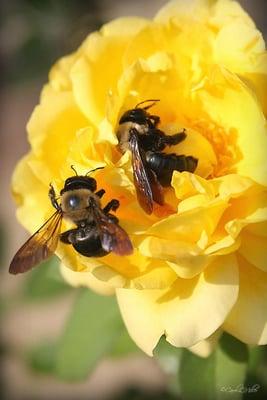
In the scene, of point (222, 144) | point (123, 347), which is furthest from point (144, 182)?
point (123, 347)

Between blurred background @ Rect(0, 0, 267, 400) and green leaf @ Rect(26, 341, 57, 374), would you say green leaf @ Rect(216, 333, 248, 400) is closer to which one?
blurred background @ Rect(0, 0, 267, 400)

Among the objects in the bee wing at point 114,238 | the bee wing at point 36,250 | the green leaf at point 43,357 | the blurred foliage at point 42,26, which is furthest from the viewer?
the blurred foliage at point 42,26

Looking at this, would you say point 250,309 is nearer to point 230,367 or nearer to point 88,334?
point 230,367

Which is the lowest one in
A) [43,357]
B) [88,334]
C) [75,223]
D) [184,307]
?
[43,357]

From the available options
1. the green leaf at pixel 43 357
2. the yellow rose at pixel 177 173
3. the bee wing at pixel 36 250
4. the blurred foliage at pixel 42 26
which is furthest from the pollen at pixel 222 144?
the blurred foliage at pixel 42 26

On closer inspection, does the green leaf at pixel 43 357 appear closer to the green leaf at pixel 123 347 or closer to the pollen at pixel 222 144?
the green leaf at pixel 123 347
